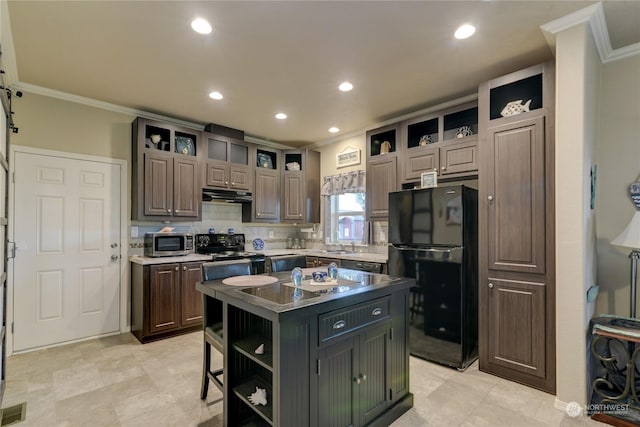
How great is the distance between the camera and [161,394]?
2420 millimetres

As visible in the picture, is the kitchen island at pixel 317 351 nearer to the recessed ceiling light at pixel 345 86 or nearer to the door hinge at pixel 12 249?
the recessed ceiling light at pixel 345 86

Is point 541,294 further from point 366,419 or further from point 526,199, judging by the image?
point 366,419

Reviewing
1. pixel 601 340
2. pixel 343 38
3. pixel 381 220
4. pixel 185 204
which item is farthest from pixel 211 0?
pixel 601 340

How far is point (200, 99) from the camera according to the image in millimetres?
3562

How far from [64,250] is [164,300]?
3.96 feet

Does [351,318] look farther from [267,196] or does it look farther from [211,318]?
[267,196]

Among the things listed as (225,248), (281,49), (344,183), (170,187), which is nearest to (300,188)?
(344,183)

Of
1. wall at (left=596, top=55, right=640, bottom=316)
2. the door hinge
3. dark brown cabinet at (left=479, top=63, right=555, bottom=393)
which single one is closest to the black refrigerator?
dark brown cabinet at (left=479, top=63, right=555, bottom=393)

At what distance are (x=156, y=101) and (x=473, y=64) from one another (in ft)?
11.1

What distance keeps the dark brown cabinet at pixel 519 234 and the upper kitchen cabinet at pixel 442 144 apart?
39cm

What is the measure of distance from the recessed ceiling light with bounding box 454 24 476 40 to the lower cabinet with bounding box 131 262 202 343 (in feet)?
11.7

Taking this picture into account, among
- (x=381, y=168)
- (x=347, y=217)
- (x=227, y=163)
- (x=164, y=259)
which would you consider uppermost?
(x=227, y=163)

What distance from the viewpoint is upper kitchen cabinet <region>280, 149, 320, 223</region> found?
201 inches

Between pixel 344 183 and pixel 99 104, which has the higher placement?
pixel 99 104
